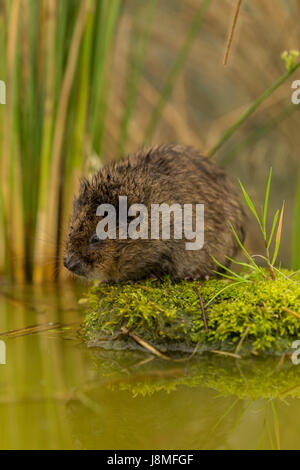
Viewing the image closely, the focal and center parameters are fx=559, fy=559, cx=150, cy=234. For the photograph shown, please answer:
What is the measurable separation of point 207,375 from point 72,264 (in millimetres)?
807

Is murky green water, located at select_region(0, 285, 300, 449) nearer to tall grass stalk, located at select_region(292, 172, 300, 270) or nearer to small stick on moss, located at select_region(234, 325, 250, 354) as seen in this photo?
small stick on moss, located at select_region(234, 325, 250, 354)

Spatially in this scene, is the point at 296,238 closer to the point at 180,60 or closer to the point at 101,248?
the point at 101,248

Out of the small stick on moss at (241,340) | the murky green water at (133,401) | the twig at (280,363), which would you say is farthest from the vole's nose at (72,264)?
the twig at (280,363)

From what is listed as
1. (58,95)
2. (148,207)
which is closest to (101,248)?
(148,207)

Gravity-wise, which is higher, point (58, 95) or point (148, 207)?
point (58, 95)

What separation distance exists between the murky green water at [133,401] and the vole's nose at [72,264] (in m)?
0.29

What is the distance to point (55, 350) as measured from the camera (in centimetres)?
224

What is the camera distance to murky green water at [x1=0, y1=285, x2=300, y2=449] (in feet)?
4.79

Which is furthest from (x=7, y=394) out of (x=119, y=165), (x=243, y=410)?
(x=119, y=165)

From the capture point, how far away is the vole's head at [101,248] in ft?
8.05

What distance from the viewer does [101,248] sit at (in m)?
2.47

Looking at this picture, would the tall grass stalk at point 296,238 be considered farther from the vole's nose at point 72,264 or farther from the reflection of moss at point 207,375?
the vole's nose at point 72,264

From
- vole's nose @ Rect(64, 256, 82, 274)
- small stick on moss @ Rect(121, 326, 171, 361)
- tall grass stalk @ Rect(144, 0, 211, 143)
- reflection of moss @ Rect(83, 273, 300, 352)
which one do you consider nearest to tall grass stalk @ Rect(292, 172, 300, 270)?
reflection of moss @ Rect(83, 273, 300, 352)

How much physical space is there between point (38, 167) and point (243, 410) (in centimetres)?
247
